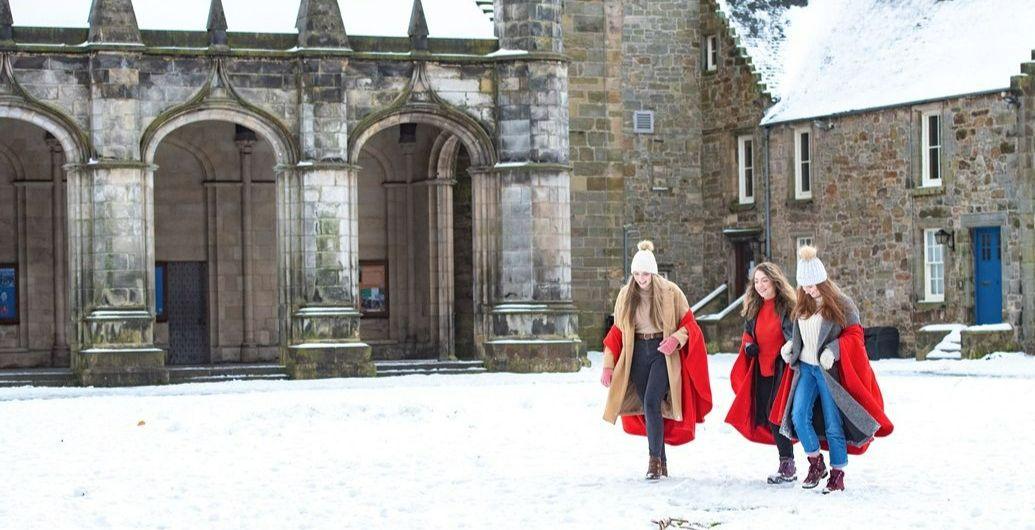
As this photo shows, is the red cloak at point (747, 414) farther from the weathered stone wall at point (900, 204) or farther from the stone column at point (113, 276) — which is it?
the weathered stone wall at point (900, 204)

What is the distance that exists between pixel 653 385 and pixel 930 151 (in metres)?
22.2

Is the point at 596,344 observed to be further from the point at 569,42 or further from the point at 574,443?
the point at 574,443

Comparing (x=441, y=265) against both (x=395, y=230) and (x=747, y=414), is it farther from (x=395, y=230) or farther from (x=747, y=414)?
(x=747, y=414)

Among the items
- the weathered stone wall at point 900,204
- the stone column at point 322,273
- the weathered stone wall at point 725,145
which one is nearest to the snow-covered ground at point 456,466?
the stone column at point 322,273

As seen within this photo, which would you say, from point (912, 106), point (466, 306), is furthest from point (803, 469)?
point (912, 106)

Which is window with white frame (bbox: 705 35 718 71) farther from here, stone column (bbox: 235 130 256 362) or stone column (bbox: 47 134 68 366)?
stone column (bbox: 47 134 68 366)

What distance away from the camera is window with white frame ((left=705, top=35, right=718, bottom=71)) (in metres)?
40.8

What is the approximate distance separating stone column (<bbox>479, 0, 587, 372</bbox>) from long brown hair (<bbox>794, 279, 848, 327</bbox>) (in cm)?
1568

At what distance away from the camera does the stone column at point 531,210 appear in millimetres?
29109

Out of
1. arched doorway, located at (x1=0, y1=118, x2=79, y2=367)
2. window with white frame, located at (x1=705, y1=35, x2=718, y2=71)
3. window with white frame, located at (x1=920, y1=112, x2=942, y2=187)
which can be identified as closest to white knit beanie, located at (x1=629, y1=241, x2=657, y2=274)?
arched doorway, located at (x1=0, y1=118, x2=79, y2=367)

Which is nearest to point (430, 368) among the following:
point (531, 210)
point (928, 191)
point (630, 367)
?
Result: point (531, 210)

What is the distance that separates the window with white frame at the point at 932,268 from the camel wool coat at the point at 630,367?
21.7 m

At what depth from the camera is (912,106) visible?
3519 centimetres

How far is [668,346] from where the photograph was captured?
1389 centimetres
